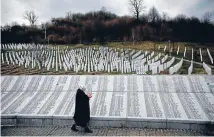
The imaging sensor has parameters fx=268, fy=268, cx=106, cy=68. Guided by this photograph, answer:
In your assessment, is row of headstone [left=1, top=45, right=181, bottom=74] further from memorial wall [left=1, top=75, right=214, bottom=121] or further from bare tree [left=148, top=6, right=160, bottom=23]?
bare tree [left=148, top=6, right=160, bottom=23]

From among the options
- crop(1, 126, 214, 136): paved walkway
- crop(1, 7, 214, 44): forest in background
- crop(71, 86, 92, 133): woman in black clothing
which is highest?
crop(1, 7, 214, 44): forest in background

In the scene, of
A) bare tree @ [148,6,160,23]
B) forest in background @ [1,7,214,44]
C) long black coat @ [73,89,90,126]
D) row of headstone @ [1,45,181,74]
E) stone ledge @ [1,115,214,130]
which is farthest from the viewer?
bare tree @ [148,6,160,23]

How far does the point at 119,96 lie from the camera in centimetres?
1088

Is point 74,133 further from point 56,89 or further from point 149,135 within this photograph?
point 56,89

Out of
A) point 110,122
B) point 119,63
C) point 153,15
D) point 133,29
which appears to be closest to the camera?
point 110,122

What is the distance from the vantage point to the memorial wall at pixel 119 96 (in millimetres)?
9688

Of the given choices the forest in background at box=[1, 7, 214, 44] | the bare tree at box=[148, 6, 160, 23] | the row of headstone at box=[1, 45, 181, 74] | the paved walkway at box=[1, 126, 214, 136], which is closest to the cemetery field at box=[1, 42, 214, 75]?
the row of headstone at box=[1, 45, 181, 74]

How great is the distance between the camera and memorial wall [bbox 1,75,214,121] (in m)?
9.69

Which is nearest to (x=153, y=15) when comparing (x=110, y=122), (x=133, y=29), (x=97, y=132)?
(x=133, y=29)

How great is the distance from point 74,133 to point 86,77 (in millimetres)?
3854

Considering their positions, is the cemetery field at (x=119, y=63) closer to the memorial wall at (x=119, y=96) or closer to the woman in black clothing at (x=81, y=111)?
the memorial wall at (x=119, y=96)

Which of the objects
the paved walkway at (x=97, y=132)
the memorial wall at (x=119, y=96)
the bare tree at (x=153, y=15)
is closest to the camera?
the paved walkway at (x=97, y=132)

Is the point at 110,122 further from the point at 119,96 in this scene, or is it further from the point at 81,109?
the point at 119,96

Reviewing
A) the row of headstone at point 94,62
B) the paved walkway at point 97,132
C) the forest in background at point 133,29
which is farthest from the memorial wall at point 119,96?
the forest in background at point 133,29
